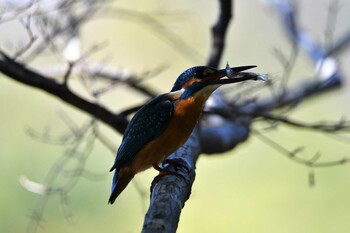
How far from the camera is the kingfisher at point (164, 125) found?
2121 millimetres

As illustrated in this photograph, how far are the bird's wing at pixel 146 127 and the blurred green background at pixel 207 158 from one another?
8.41ft

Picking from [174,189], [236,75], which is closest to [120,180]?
[174,189]

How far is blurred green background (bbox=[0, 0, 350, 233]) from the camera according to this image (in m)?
5.03

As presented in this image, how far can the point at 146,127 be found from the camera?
2.21 metres

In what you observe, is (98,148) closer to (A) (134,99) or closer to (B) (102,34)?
(A) (134,99)

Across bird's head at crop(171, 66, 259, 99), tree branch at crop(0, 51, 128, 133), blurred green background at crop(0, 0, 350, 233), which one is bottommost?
bird's head at crop(171, 66, 259, 99)

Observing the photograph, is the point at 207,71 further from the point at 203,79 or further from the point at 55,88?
the point at 55,88

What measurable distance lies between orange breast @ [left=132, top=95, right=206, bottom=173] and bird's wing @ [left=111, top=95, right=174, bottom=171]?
0.7 inches

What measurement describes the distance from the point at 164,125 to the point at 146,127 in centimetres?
6

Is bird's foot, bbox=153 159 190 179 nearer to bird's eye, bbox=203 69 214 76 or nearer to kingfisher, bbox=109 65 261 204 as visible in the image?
kingfisher, bbox=109 65 261 204

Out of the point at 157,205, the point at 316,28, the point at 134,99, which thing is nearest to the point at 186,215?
the point at 134,99

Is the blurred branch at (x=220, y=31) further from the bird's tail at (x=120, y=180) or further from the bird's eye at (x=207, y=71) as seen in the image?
the bird's tail at (x=120, y=180)

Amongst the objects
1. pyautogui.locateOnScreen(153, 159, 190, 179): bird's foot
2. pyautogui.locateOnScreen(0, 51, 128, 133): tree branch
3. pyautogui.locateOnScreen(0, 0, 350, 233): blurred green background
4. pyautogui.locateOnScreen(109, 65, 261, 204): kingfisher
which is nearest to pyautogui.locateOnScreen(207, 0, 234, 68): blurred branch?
pyautogui.locateOnScreen(0, 51, 128, 133): tree branch

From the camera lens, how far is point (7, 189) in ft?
16.7
